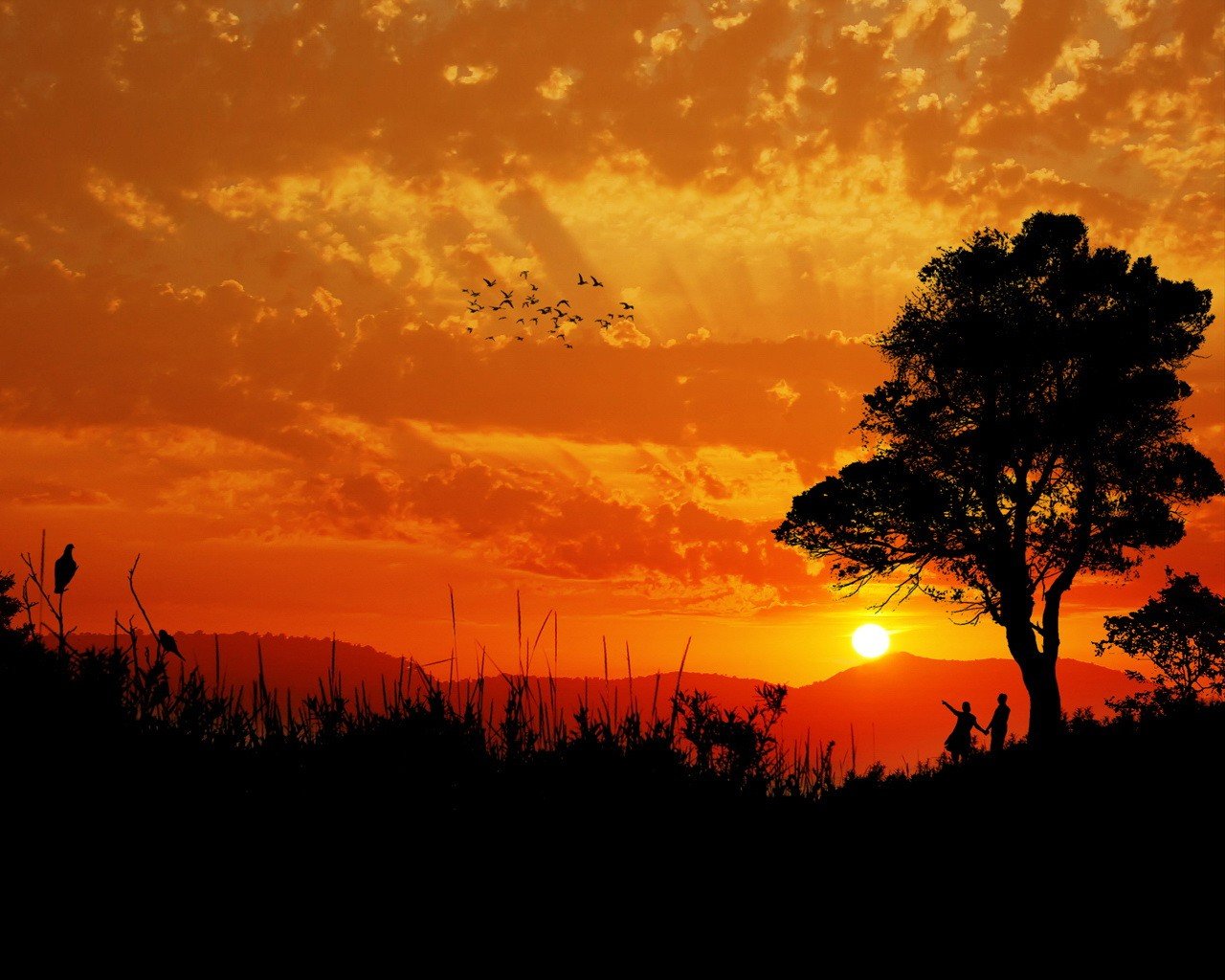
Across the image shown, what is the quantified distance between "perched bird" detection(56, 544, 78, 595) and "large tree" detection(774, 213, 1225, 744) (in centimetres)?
2209

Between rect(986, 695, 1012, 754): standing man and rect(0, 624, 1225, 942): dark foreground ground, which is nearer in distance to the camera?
rect(0, 624, 1225, 942): dark foreground ground

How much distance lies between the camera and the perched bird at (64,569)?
8.05 m

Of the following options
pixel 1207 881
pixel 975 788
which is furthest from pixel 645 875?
pixel 975 788

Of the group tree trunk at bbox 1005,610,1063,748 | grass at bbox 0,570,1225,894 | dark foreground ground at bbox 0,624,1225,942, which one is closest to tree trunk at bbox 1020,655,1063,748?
tree trunk at bbox 1005,610,1063,748

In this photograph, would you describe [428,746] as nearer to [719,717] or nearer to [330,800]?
[330,800]

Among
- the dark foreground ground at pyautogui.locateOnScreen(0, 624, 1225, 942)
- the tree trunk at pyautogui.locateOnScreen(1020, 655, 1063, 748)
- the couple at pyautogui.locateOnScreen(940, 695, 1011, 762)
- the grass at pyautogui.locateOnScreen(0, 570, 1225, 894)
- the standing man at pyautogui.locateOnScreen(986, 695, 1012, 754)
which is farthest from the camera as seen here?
the tree trunk at pyautogui.locateOnScreen(1020, 655, 1063, 748)

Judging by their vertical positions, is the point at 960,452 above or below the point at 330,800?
above

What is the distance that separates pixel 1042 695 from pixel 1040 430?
693 centimetres

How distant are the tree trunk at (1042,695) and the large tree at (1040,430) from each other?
0.29ft

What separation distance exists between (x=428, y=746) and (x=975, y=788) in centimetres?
759

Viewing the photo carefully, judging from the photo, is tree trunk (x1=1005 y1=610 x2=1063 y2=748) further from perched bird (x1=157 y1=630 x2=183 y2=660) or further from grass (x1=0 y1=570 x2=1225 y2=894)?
perched bird (x1=157 y1=630 x2=183 y2=660)

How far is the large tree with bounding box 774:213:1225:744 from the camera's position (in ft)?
85.9

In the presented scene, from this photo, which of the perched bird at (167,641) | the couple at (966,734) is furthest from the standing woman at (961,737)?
the perched bird at (167,641)

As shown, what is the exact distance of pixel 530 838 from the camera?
6.77 metres
